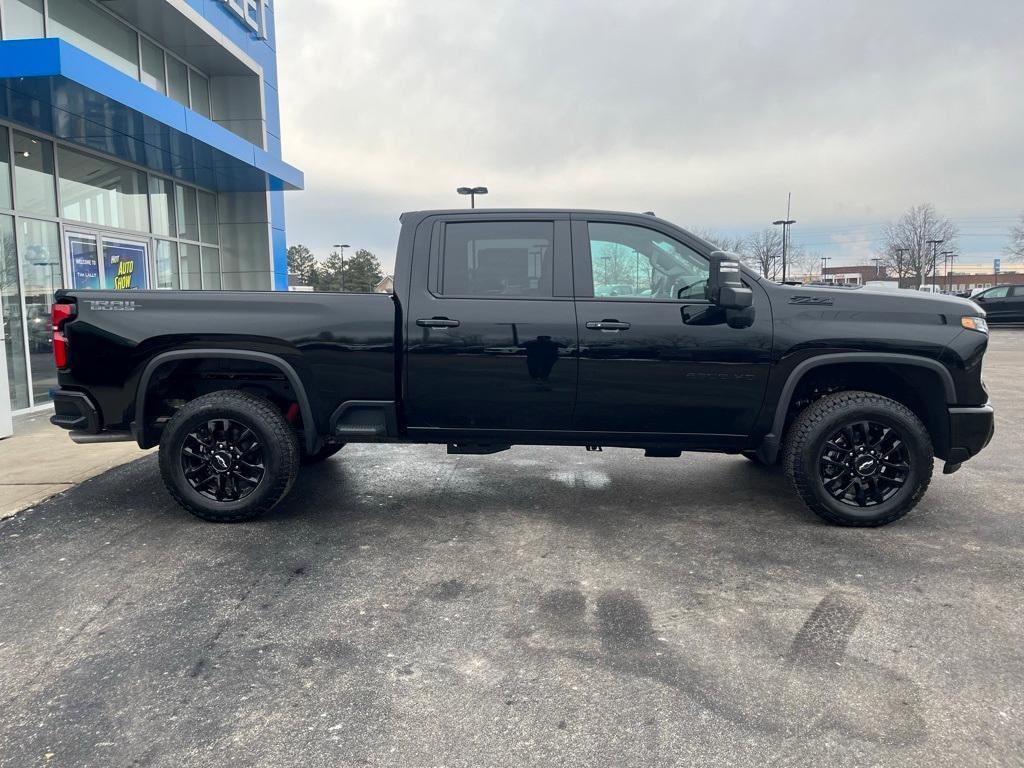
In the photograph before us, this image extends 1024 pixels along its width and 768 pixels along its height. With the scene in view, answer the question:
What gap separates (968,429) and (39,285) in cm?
1105

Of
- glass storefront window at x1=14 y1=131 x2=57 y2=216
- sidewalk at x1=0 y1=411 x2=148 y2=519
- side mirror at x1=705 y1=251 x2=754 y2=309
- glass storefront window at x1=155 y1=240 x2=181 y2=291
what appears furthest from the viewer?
glass storefront window at x1=155 y1=240 x2=181 y2=291

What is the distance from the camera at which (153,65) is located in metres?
13.0

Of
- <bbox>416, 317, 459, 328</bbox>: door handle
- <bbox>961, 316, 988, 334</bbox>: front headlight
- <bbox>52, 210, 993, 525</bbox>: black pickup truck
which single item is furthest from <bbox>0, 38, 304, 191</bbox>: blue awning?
<bbox>961, 316, 988, 334</bbox>: front headlight

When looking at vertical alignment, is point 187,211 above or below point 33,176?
above

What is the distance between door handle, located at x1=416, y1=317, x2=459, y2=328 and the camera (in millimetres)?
4371

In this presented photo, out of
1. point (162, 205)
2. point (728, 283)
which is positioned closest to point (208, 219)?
point (162, 205)

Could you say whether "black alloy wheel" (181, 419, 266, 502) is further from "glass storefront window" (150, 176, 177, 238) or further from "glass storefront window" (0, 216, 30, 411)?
"glass storefront window" (150, 176, 177, 238)

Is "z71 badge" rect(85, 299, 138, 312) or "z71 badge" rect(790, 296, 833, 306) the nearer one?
"z71 badge" rect(790, 296, 833, 306)

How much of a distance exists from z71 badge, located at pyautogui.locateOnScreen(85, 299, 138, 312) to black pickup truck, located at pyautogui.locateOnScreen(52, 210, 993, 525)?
0.04ft

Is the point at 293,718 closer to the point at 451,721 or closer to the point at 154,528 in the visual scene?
the point at 451,721

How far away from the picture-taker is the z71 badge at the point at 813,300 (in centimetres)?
429

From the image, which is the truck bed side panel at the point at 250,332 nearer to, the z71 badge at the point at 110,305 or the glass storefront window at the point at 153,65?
the z71 badge at the point at 110,305

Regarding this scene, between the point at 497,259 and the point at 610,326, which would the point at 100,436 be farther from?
the point at 610,326

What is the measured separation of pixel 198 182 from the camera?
47.0 feet
